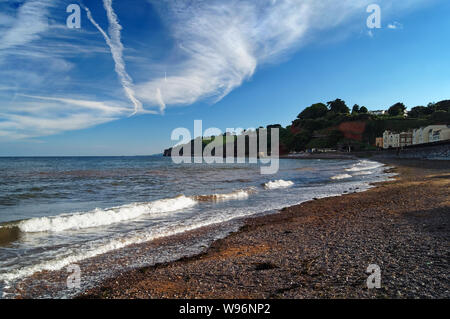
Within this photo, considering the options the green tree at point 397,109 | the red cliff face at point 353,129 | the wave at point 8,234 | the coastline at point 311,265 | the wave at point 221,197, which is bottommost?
the wave at point 221,197

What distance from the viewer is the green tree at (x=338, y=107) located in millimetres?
144750

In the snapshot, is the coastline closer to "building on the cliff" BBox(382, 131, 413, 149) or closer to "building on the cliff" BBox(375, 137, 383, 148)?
"building on the cliff" BBox(382, 131, 413, 149)

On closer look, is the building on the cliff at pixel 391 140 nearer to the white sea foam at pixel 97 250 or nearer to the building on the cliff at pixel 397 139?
the building on the cliff at pixel 397 139

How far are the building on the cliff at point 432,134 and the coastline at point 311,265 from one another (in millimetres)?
78398

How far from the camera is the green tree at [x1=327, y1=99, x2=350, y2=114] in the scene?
144750 millimetres

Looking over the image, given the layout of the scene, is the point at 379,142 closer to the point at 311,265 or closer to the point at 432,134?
the point at 432,134

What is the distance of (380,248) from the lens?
487 centimetres

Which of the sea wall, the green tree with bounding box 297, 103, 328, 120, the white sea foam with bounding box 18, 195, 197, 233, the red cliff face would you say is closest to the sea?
the white sea foam with bounding box 18, 195, 197, 233

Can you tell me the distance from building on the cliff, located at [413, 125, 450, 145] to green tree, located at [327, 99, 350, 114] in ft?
205

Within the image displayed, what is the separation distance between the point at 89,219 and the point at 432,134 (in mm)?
93756

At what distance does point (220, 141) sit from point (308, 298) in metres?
162

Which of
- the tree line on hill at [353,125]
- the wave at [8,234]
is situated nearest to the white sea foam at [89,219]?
the wave at [8,234]
